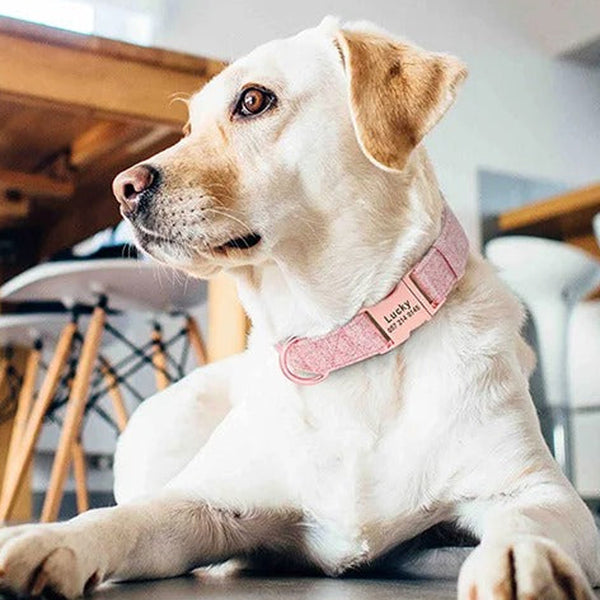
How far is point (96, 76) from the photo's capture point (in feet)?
5.97

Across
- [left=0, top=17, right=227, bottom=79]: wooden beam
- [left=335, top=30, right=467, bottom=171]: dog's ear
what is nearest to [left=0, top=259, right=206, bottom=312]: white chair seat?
[left=0, top=17, right=227, bottom=79]: wooden beam

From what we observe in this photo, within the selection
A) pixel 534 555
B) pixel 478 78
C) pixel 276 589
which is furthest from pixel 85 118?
pixel 478 78

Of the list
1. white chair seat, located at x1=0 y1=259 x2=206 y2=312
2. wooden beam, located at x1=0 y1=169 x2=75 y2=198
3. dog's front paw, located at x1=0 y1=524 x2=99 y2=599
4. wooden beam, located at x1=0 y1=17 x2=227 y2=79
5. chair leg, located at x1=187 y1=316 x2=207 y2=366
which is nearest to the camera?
dog's front paw, located at x1=0 y1=524 x2=99 y2=599

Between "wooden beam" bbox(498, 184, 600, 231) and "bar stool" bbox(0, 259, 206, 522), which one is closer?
"bar stool" bbox(0, 259, 206, 522)

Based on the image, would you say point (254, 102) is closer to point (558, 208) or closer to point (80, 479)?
point (80, 479)

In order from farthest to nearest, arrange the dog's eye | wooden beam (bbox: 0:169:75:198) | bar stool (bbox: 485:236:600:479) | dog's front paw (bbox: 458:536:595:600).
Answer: bar stool (bbox: 485:236:600:479) < wooden beam (bbox: 0:169:75:198) < the dog's eye < dog's front paw (bbox: 458:536:595:600)

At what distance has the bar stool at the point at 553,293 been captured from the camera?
315 cm

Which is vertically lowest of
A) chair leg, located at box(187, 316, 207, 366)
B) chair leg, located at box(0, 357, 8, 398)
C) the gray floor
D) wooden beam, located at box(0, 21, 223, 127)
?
the gray floor

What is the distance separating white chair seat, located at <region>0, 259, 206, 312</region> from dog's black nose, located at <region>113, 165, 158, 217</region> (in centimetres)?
111

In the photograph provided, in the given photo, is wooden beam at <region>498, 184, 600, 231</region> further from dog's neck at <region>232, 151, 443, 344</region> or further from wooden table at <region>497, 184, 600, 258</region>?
dog's neck at <region>232, 151, 443, 344</region>

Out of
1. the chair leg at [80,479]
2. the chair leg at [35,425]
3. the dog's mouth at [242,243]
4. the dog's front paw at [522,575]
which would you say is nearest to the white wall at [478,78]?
the chair leg at [80,479]

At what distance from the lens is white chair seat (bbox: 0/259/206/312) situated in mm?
2244

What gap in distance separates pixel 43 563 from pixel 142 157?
5.19 ft

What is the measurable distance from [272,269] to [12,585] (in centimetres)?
43
